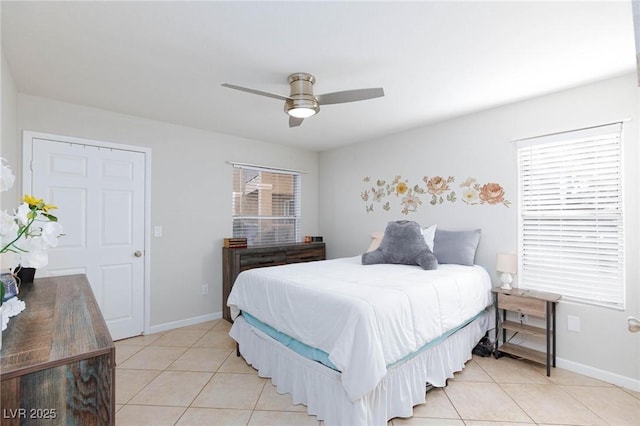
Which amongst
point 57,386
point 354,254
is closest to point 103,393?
point 57,386

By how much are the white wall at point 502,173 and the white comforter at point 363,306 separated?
2.18 ft

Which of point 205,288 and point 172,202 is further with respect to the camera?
point 205,288

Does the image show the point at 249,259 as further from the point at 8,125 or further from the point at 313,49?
the point at 313,49

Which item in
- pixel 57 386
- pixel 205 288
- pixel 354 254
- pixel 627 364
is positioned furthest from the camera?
pixel 354 254

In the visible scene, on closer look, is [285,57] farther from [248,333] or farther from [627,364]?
[627,364]

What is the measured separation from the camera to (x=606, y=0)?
157 centimetres

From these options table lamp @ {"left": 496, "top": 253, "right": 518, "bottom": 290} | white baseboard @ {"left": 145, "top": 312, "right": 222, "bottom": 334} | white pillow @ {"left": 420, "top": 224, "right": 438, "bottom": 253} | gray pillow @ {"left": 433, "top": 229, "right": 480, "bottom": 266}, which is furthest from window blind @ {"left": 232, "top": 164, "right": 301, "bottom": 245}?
table lamp @ {"left": 496, "top": 253, "right": 518, "bottom": 290}

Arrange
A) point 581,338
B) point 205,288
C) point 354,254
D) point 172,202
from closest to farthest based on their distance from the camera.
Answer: point 581,338 < point 172,202 < point 205,288 < point 354,254

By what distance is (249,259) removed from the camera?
3.83 meters

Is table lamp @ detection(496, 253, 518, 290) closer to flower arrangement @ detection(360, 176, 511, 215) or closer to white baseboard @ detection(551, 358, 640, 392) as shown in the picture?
flower arrangement @ detection(360, 176, 511, 215)

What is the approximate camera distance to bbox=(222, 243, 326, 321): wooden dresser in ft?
12.4

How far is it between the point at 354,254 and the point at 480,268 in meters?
1.94

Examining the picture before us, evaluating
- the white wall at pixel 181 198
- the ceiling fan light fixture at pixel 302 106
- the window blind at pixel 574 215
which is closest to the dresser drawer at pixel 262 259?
the white wall at pixel 181 198

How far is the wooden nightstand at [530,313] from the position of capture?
2.54m
